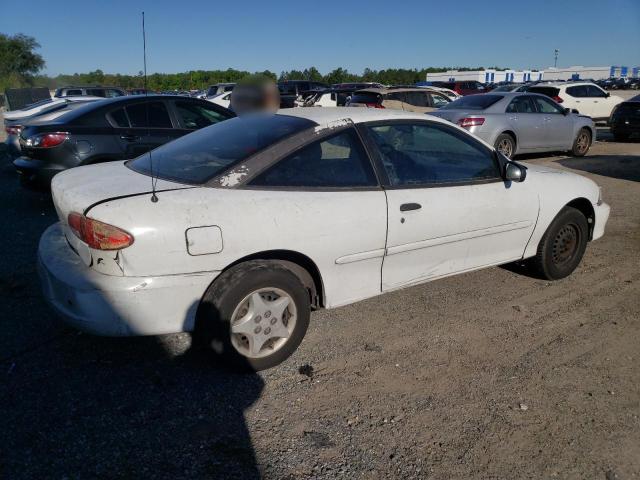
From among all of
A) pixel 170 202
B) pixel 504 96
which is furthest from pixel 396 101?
pixel 170 202

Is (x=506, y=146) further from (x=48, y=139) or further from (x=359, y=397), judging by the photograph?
(x=359, y=397)

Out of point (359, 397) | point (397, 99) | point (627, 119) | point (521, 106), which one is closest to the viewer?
point (359, 397)

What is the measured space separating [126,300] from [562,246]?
3.64 metres

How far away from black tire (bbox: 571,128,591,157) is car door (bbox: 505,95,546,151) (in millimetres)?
1295

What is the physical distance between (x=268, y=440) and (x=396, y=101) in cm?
1353

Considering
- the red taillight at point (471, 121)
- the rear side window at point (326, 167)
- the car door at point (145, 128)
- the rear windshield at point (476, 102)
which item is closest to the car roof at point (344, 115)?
the rear side window at point (326, 167)

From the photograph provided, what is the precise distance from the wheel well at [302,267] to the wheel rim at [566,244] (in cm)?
233

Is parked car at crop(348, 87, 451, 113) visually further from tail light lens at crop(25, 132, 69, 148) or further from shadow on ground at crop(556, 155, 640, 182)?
tail light lens at crop(25, 132, 69, 148)

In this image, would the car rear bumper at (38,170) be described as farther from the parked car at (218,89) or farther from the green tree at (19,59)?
the green tree at (19,59)

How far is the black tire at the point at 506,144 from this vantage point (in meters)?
10.6

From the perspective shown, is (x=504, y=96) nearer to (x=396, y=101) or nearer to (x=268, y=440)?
(x=396, y=101)

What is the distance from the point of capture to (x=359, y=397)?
2.90 meters

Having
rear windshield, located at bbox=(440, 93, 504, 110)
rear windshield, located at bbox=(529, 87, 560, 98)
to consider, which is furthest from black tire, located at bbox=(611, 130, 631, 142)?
rear windshield, located at bbox=(440, 93, 504, 110)

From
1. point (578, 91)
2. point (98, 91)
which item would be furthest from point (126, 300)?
point (98, 91)
